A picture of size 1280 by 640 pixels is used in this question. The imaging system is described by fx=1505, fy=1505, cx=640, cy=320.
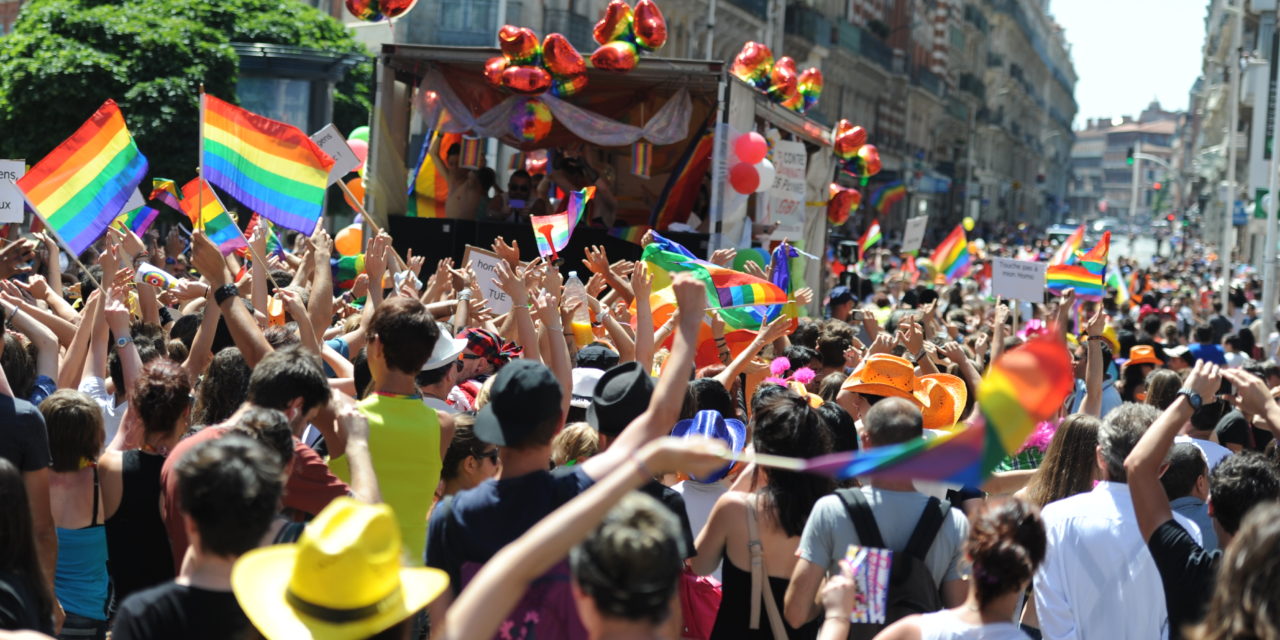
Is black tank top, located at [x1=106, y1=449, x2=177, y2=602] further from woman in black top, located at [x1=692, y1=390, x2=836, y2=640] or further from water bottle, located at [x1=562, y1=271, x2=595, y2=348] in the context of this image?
water bottle, located at [x1=562, y1=271, x2=595, y2=348]

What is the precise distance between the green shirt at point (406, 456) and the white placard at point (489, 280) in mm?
3270

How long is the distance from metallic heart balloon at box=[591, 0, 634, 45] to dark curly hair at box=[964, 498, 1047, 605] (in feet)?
28.9

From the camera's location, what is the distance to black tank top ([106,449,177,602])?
3.96m

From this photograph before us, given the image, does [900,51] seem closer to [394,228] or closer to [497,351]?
[394,228]

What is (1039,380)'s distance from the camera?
2801mm

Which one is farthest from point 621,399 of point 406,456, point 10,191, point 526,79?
point 526,79

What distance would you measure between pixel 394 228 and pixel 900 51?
141 ft

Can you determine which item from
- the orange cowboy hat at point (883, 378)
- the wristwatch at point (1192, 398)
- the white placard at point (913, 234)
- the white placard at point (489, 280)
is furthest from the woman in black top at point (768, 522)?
the white placard at point (913, 234)

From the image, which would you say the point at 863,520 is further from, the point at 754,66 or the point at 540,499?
the point at 754,66

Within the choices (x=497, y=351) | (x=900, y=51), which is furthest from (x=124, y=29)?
(x=900, y=51)

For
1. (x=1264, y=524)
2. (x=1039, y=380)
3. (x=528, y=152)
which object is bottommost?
(x=1264, y=524)

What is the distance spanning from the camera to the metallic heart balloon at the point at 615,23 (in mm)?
11617

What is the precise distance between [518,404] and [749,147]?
854 centimetres

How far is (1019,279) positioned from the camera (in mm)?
10594
